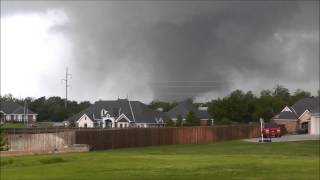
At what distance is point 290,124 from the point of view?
85938 mm

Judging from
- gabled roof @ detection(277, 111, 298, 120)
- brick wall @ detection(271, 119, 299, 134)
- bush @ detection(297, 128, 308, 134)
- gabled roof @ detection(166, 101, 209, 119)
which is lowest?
bush @ detection(297, 128, 308, 134)

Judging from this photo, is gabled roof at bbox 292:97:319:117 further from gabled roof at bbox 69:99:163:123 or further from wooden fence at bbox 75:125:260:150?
gabled roof at bbox 69:99:163:123

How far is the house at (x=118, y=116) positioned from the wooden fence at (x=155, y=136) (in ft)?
85.3


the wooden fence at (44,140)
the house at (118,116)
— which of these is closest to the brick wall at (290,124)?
the house at (118,116)

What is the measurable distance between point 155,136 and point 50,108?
36.3 meters

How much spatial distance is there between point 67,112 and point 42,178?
81.7m

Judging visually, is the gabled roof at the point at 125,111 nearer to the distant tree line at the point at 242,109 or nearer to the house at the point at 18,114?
the distant tree line at the point at 242,109

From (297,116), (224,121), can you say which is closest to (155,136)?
(224,121)

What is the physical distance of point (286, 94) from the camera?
385 feet

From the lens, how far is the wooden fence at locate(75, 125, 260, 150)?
177 ft

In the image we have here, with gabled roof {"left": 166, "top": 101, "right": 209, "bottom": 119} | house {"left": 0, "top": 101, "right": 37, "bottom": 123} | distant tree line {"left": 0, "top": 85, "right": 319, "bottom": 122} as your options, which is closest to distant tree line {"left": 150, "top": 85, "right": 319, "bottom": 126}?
distant tree line {"left": 0, "top": 85, "right": 319, "bottom": 122}

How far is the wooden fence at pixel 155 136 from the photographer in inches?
2126

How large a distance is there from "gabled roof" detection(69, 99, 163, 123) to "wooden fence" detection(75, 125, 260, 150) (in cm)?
2604

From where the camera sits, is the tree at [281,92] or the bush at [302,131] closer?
the bush at [302,131]
